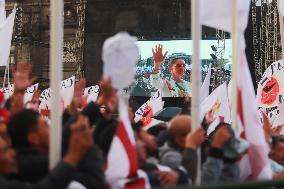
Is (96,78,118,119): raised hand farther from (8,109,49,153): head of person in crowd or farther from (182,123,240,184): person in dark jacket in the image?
(182,123,240,184): person in dark jacket

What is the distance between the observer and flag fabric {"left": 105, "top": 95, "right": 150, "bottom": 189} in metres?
3.70

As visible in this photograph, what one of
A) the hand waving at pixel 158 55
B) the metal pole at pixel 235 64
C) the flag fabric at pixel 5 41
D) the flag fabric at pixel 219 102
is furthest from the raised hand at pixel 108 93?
the hand waving at pixel 158 55

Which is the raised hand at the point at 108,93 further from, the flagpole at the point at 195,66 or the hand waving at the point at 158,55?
the hand waving at the point at 158,55

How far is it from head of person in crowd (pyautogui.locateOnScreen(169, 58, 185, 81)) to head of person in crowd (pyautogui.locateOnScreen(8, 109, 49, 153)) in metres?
20.9

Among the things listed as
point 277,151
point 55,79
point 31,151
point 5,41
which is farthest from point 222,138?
point 5,41

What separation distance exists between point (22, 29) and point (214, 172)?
23.9 metres

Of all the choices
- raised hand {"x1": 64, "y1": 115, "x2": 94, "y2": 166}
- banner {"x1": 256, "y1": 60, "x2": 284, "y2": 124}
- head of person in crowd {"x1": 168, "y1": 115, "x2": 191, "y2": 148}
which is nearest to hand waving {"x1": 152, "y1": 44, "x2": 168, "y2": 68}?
banner {"x1": 256, "y1": 60, "x2": 284, "y2": 124}

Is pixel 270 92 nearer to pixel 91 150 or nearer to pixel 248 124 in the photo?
pixel 248 124

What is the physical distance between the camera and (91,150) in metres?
3.49

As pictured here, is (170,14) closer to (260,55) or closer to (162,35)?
(162,35)

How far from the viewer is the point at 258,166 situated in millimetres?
4363

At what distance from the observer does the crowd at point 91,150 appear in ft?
10.5

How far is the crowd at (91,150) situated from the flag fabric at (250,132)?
8.3 inches

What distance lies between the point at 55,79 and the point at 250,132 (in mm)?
1466
